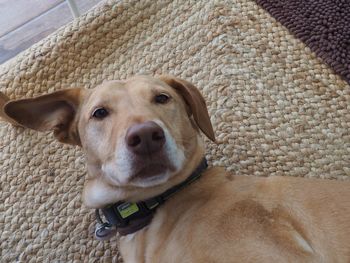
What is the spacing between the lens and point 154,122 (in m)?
1.41

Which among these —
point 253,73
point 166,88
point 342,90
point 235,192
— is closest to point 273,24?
point 253,73

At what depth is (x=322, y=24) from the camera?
245 cm

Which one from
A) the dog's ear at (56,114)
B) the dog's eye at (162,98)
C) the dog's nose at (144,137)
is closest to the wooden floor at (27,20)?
the dog's ear at (56,114)

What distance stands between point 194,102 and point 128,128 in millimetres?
406

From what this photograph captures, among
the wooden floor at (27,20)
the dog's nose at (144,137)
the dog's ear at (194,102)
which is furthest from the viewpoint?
the wooden floor at (27,20)

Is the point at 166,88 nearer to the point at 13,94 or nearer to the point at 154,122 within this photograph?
the point at 154,122

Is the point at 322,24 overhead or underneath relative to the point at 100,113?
underneath

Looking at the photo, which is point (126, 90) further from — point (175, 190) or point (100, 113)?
point (175, 190)

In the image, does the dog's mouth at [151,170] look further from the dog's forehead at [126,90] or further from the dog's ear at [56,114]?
the dog's ear at [56,114]

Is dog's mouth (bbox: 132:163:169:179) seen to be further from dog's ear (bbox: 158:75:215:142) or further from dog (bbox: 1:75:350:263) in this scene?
dog's ear (bbox: 158:75:215:142)

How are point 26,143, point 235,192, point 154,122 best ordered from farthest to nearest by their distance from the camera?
point 26,143
point 235,192
point 154,122

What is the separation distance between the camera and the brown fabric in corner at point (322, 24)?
7.67 feet

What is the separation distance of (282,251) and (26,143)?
143 centimetres

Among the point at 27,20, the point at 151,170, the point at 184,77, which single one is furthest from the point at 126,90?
the point at 27,20
